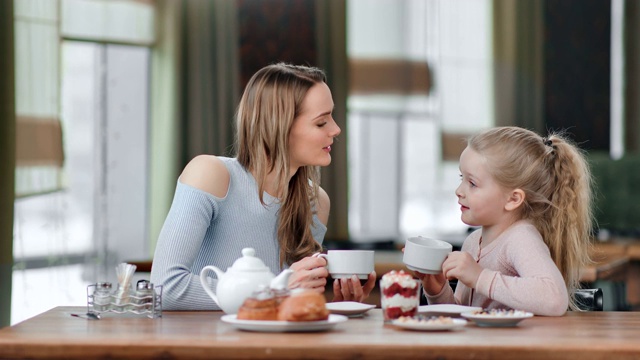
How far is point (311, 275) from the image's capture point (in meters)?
1.98

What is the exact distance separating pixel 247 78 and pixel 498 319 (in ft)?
15.1

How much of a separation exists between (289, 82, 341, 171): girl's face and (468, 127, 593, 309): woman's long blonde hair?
381 millimetres

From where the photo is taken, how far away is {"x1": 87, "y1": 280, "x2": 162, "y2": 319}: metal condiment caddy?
193 centimetres

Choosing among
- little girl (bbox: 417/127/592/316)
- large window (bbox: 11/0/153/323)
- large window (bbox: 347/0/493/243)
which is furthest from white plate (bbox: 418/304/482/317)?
large window (bbox: 347/0/493/243)

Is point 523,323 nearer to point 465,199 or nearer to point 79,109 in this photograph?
point 465,199

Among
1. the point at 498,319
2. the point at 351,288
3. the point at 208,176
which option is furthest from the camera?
the point at 208,176

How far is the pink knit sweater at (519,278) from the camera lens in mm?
1954

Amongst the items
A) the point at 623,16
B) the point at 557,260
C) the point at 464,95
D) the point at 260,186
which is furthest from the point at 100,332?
the point at 623,16

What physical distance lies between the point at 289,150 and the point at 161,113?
138 inches

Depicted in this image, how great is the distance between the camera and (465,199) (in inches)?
87.9

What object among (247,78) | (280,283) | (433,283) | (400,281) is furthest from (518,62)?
(280,283)

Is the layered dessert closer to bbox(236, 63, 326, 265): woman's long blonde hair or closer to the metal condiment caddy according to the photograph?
the metal condiment caddy

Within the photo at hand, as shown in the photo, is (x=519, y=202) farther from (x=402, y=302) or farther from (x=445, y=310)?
(x=402, y=302)

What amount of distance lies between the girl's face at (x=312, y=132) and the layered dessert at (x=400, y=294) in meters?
0.58
